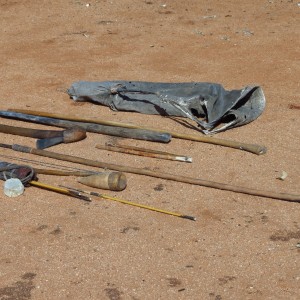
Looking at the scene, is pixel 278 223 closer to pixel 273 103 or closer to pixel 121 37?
pixel 273 103

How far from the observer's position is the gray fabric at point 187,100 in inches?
302

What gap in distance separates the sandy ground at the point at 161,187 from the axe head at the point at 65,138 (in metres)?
0.07

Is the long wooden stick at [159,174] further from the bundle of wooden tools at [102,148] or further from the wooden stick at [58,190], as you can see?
the wooden stick at [58,190]

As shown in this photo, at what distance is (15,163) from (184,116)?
1.83 m

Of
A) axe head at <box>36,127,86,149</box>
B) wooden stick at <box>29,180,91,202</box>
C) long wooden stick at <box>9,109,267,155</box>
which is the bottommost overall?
wooden stick at <box>29,180,91,202</box>

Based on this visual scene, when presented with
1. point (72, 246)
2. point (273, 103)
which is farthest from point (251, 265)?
point (273, 103)

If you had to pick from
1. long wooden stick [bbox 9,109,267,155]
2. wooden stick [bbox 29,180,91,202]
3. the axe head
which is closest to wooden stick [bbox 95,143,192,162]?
the axe head

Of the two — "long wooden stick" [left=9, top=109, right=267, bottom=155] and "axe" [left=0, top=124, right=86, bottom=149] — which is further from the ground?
"long wooden stick" [left=9, top=109, right=267, bottom=155]

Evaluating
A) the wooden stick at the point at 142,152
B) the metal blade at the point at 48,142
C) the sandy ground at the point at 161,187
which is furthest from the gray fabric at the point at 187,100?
the metal blade at the point at 48,142

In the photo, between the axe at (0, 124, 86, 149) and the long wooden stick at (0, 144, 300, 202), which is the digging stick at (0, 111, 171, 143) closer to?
the axe at (0, 124, 86, 149)

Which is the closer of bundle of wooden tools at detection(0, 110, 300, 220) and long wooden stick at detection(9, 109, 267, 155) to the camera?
bundle of wooden tools at detection(0, 110, 300, 220)

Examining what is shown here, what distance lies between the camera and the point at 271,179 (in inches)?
264

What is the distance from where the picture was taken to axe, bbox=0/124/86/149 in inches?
288

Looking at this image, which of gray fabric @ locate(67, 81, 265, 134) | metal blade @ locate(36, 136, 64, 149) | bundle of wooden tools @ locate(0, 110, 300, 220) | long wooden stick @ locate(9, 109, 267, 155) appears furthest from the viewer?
gray fabric @ locate(67, 81, 265, 134)
